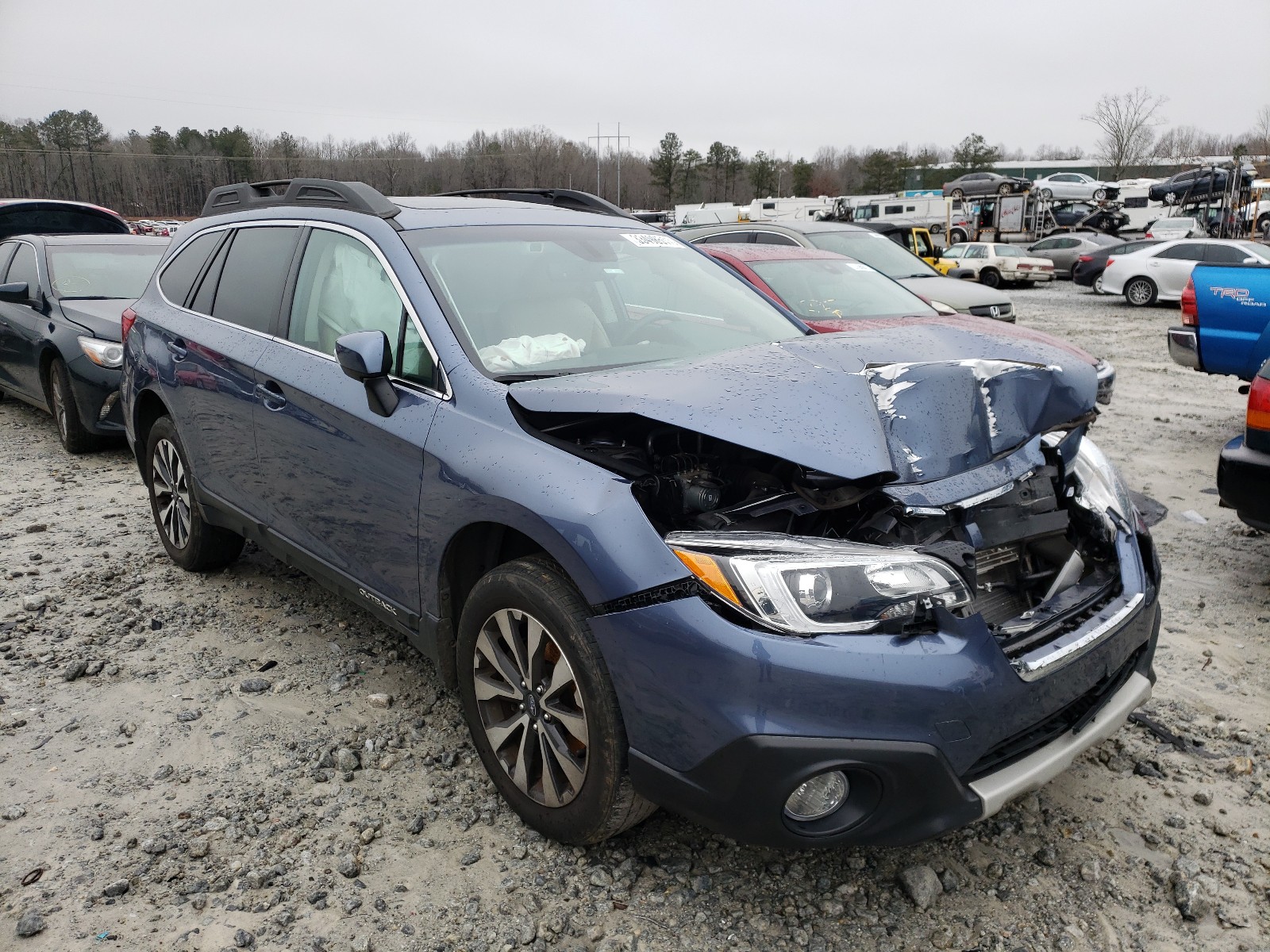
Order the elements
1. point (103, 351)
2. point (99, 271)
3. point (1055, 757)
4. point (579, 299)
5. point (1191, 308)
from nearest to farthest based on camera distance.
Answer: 1. point (1055, 757)
2. point (579, 299)
3. point (103, 351)
4. point (1191, 308)
5. point (99, 271)

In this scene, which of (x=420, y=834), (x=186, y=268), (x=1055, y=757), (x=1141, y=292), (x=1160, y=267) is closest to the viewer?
(x=1055, y=757)

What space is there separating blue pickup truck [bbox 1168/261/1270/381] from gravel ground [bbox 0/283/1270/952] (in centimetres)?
367

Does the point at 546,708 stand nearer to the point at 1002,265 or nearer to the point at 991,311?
the point at 991,311

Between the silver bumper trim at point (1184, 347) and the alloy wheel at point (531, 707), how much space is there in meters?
6.78

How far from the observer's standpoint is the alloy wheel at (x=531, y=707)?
235 cm

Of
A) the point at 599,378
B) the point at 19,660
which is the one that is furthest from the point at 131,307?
the point at 599,378

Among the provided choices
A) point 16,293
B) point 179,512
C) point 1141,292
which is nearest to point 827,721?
point 179,512

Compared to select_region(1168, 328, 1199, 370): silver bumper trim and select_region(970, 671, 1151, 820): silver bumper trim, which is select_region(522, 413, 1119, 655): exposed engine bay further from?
select_region(1168, 328, 1199, 370): silver bumper trim

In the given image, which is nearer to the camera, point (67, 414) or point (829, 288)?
point (67, 414)

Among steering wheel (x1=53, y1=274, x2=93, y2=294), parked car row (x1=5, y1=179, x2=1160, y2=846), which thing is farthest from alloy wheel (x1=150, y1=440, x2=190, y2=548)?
steering wheel (x1=53, y1=274, x2=93, y2=294)

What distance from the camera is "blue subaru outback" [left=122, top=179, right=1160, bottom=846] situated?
6.54 feet

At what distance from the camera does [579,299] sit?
3139 mm

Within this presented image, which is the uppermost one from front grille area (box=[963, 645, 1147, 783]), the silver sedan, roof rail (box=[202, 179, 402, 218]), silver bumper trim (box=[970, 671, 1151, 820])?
the silver sedan

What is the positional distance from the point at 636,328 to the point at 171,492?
2.76 metres
